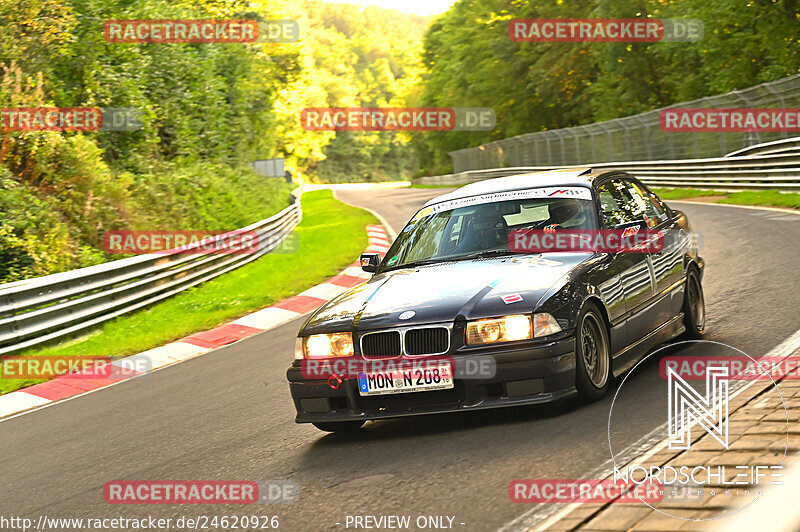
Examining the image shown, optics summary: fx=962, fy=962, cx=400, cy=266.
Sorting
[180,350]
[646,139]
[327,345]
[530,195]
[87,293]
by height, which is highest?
[646,139]

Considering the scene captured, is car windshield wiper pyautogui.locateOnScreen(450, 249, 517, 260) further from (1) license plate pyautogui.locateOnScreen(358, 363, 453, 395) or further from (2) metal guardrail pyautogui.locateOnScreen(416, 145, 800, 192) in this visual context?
(2) metal guardrail pyautogui.locateOnScreen(416, 145, 800, 192)

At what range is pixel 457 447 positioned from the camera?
547 cm

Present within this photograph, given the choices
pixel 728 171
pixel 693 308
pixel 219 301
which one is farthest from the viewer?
pixel 728 171

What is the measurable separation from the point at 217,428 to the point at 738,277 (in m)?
6.62

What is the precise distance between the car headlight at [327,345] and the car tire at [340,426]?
448mm

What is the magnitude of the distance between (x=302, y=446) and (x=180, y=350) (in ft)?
20.8

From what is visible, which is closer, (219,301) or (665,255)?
(665,255)

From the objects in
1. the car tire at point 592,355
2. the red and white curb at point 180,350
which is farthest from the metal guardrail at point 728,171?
the car tire at point 592,355

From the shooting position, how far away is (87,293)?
13.8 metres

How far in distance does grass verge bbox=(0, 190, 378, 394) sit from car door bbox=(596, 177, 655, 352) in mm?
6957

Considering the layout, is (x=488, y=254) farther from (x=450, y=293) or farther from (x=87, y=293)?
(x=87, y=293)

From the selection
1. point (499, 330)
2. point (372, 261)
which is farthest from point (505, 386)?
point (372, 261)

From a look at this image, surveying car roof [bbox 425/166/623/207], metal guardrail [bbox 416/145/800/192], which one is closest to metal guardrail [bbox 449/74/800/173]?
metal guardrail [bbox 416/145/800/192]

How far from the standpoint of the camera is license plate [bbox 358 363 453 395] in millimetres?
5641
